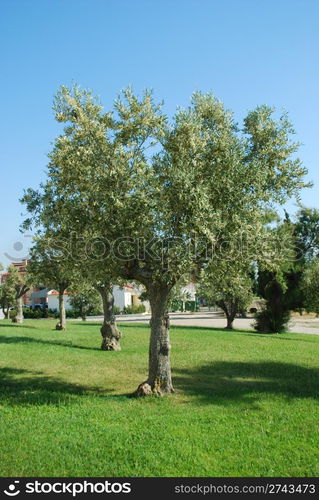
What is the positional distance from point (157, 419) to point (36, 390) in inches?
221

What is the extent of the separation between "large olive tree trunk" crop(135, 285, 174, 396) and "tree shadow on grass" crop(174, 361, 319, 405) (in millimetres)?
1081

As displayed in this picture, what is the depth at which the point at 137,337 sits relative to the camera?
1267 inches

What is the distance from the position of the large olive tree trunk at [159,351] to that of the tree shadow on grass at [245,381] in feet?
3.55

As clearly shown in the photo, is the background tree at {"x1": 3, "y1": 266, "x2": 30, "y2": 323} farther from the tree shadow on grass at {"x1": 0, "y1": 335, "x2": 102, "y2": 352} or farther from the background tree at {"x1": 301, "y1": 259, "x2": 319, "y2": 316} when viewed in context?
the background tree at {"x1": 301, "y1": 259, "x2": 319, "y2": 316}

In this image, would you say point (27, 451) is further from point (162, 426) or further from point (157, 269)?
point (157, 269)

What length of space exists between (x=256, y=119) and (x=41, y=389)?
39.3ft

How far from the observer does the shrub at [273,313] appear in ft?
140

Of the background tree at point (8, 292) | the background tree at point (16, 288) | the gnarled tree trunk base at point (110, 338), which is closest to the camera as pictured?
the gnarled tree trunk base at point (110, 338)

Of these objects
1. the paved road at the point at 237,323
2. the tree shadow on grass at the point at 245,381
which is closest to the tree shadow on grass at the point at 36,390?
the tree shadow on grass at the point at 245,381

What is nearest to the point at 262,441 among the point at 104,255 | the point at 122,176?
the point at 104,255

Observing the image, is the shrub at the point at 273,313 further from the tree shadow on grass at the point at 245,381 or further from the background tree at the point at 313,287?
the tree shadow on grass at the point at 245,381

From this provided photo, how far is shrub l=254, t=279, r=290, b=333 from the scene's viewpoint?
42.5 meters

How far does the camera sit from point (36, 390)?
14961mm

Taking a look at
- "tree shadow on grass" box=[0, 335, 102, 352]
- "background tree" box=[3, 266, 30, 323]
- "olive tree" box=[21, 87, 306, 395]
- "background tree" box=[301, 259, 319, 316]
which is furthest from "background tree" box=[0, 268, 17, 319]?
"olive tree" box=[21, 87, 306, 395]
